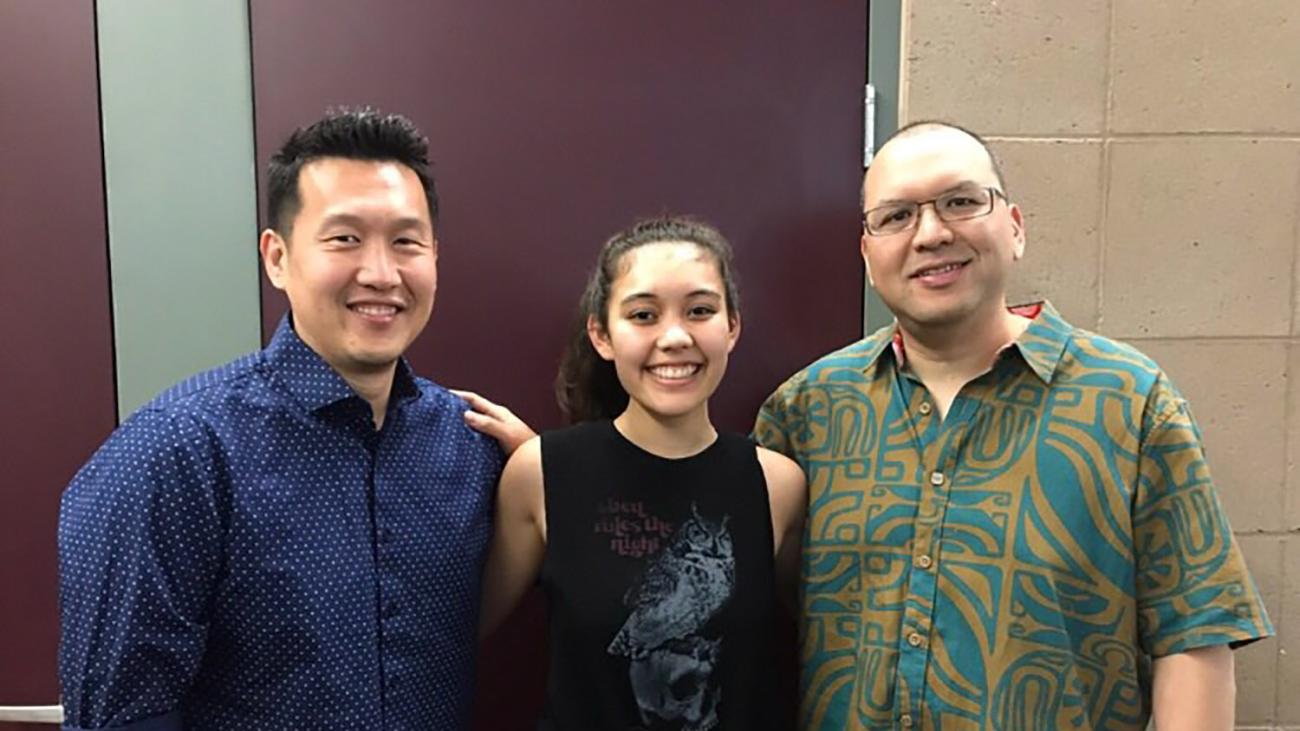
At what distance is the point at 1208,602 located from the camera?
118 cm

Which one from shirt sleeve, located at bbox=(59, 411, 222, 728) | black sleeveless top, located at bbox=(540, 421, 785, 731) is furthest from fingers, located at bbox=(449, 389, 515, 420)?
shirt sleeve, located at bbox=(59, 411, 222, 728)

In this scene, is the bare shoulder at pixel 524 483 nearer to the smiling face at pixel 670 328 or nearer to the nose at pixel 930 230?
the smiling face at pixel 670 328

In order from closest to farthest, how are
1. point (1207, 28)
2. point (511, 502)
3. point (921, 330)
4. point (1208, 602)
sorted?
point (1208, 602)
point (921, 330)
point (511, 502)
point (1207, 28)

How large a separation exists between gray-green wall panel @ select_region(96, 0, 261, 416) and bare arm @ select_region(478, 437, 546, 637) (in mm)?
500

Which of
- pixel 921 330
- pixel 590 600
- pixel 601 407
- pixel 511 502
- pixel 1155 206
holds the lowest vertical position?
pixel 590 600

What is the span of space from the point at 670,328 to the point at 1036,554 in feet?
1.82

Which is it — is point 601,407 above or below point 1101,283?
below

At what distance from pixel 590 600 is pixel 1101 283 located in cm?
96

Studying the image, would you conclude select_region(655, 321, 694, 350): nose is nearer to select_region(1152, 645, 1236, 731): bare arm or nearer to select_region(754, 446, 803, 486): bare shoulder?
select_region(754, 446, 803, 486): bare shoulder

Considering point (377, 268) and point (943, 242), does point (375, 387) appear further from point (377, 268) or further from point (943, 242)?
point (943, 242)

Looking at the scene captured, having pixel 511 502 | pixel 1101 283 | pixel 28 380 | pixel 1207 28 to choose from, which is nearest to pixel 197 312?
pixel 28 380

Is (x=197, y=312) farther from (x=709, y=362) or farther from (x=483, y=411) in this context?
(x=709, y=362)

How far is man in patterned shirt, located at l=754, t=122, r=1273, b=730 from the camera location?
3.96 ft

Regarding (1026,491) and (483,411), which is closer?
(1026,491)
